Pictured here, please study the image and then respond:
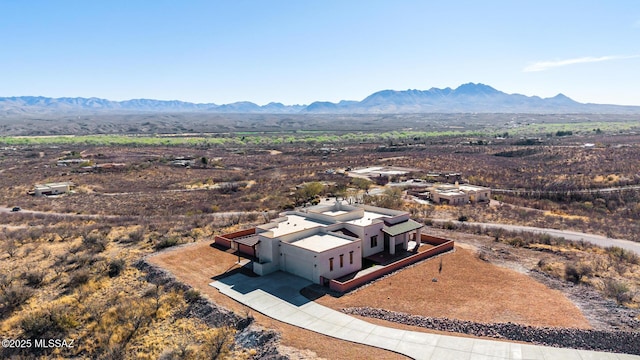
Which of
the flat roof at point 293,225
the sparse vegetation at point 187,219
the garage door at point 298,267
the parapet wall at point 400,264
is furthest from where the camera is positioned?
the flat roof at point 293,225

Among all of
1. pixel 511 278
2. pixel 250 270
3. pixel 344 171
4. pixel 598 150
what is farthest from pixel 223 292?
pixel 598 150

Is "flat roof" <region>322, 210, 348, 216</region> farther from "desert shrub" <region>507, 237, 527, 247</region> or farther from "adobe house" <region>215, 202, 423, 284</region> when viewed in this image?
"desert shrub" <region>507, 237, 527, 247</region>

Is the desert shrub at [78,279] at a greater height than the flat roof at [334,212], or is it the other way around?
the flat roof at [334,212]

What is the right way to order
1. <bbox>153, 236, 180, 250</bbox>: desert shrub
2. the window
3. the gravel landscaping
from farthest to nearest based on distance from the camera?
<bbox>153, 236, 180, 250</bbox>: desert shrub, the window, the gravel landscaping

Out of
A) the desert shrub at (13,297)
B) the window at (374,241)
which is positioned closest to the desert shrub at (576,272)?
the window at (374,241)

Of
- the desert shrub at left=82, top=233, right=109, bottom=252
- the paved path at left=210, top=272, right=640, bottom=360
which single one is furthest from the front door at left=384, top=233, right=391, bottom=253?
the desert shrub at left=82, top=233, right=109, bottom=252

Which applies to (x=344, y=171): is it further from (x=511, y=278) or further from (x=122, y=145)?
(x=122, y=145)

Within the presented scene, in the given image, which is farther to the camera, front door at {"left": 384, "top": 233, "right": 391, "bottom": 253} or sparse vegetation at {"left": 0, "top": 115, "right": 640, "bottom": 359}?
front door at {"left": 384, "top": 233, "right": 391, "bottom": 253}

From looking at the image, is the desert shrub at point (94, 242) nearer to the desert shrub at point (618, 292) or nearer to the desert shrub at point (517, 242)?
the desert shrub at point (517, 242)
